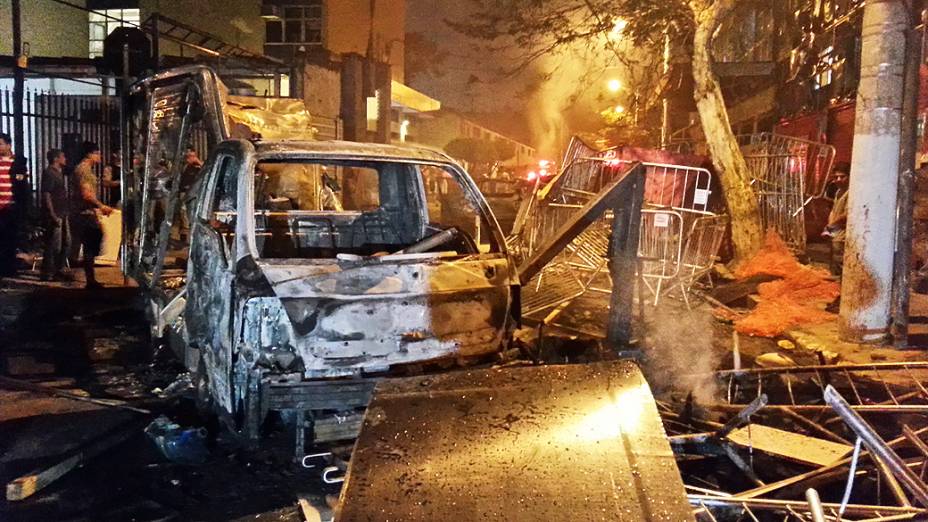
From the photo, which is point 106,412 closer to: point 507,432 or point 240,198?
point 240,198

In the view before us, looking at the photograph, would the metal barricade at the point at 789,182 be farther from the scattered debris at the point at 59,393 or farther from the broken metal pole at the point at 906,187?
the scattered debris at the point at 59,393

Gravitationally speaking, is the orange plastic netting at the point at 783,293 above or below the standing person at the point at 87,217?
below

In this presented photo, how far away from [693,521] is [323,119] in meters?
15.4

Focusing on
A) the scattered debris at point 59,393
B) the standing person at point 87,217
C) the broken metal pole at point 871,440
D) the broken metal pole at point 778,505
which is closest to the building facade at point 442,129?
the standing person at point 87,217

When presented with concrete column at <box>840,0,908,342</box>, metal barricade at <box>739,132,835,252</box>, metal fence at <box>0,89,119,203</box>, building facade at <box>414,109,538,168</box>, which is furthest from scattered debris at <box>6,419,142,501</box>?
building facade at <box>414,109,538,168</box>

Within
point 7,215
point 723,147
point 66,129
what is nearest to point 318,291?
point 7,215

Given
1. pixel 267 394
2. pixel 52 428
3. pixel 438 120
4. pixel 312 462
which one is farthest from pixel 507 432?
pixel 438 120

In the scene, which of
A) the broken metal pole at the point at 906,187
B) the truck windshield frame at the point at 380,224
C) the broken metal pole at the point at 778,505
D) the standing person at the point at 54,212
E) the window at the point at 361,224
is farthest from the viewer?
the standing person at the point at 54,212

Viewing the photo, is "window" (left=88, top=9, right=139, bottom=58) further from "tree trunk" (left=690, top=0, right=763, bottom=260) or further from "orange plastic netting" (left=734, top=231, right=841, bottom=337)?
"orange plastic netting" (left=734, top=231, right=841, bottom=337)


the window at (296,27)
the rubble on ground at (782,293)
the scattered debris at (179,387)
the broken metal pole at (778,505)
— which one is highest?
the window at (296,27)

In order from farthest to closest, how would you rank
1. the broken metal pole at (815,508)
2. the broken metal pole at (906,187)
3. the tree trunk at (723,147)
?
the tree trunk at (723,147) < the broken metal pole at (906,187) < the broken metal pole at (815,508)

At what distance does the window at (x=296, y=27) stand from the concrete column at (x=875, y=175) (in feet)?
56.5

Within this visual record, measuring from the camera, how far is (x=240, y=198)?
4613 mm

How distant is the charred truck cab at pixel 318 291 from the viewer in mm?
4227
